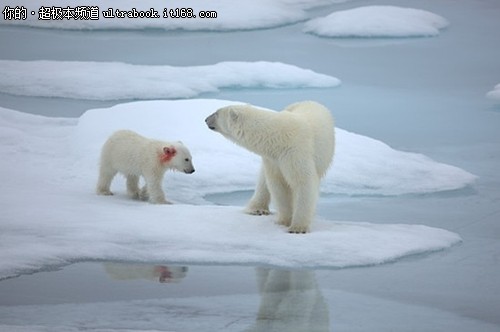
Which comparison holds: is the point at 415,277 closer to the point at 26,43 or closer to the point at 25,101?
the point at 25,101

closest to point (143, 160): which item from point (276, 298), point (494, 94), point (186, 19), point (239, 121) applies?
point (239, 121)

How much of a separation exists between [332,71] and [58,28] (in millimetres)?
3947

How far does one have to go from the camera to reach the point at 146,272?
15.7 ft

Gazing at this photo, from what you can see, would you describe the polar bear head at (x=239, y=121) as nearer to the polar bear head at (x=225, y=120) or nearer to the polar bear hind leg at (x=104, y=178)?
the polar bear head at (x=225, y=120)

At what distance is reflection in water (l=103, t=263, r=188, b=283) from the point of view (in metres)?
4.73

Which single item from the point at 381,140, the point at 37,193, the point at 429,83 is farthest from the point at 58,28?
the point at 37,193

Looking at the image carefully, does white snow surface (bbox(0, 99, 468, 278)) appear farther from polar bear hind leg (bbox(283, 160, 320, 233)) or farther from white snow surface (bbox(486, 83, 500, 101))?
white snow surface (bbox(486, 83, 500, 101))

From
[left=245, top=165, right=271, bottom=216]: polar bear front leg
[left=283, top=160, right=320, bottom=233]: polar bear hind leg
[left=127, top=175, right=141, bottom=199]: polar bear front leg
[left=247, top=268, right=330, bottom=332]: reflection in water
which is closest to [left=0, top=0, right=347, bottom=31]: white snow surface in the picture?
[left=127, top=175, right=141, bottom=199]: polar bear front leg

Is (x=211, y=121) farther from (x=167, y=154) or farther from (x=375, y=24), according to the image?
(x=375, y=24)

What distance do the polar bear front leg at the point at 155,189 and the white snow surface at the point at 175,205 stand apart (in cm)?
11

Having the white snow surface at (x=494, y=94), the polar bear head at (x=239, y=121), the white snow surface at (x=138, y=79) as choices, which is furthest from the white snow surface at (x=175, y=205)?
the white snow surface at (x=494, y=94)

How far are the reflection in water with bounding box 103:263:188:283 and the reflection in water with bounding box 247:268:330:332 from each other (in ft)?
1.16

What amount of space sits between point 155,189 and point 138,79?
4.10 metres

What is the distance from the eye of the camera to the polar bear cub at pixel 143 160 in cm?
611
